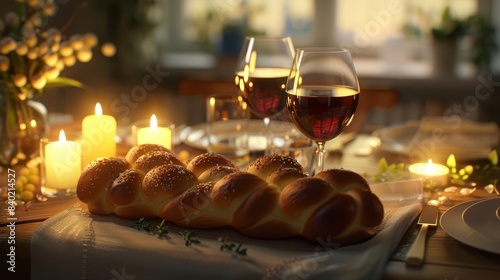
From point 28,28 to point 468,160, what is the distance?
867 millimetres

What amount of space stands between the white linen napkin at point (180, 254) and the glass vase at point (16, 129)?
44 cm

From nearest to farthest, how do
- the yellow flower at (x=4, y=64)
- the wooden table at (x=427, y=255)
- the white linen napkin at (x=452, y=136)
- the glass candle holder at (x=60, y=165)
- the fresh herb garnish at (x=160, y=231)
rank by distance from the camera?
the wooden table at (x=427, y=255) < the fresh herb garnish at (x=160, y=231) < the glass candle holder at (x=60, y=165) < the yellow flower at (x=4, y=64) < the white linen napkin at (x=452, y=136)

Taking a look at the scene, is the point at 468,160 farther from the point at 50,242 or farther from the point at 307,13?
the point at 307,13

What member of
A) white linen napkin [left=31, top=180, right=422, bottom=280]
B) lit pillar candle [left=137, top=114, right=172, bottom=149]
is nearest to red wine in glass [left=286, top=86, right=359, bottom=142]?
white linen napkin [left=31, top=180, right=422, bottom=280]

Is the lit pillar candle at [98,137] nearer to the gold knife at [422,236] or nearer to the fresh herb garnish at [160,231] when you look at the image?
the fresh herb garnish at [160,231]

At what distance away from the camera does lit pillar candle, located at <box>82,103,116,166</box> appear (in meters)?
1.45

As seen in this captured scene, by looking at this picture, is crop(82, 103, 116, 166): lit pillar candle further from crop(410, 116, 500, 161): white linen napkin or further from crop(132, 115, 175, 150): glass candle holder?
crop(410, 116, 500, 161): white linen napkin

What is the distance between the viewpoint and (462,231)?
3.25 ft

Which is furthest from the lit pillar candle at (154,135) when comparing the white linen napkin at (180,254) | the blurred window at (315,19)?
the blurred window at (315,19)

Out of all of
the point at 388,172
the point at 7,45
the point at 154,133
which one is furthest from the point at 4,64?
the point at 388,172

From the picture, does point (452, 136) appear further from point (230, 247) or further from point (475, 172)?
point (230, 247)

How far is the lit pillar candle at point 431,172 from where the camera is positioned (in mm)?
1275

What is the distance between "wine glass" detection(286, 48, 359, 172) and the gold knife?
0.56 feet

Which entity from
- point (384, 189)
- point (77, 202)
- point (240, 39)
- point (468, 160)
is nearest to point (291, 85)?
point (384, 189)
